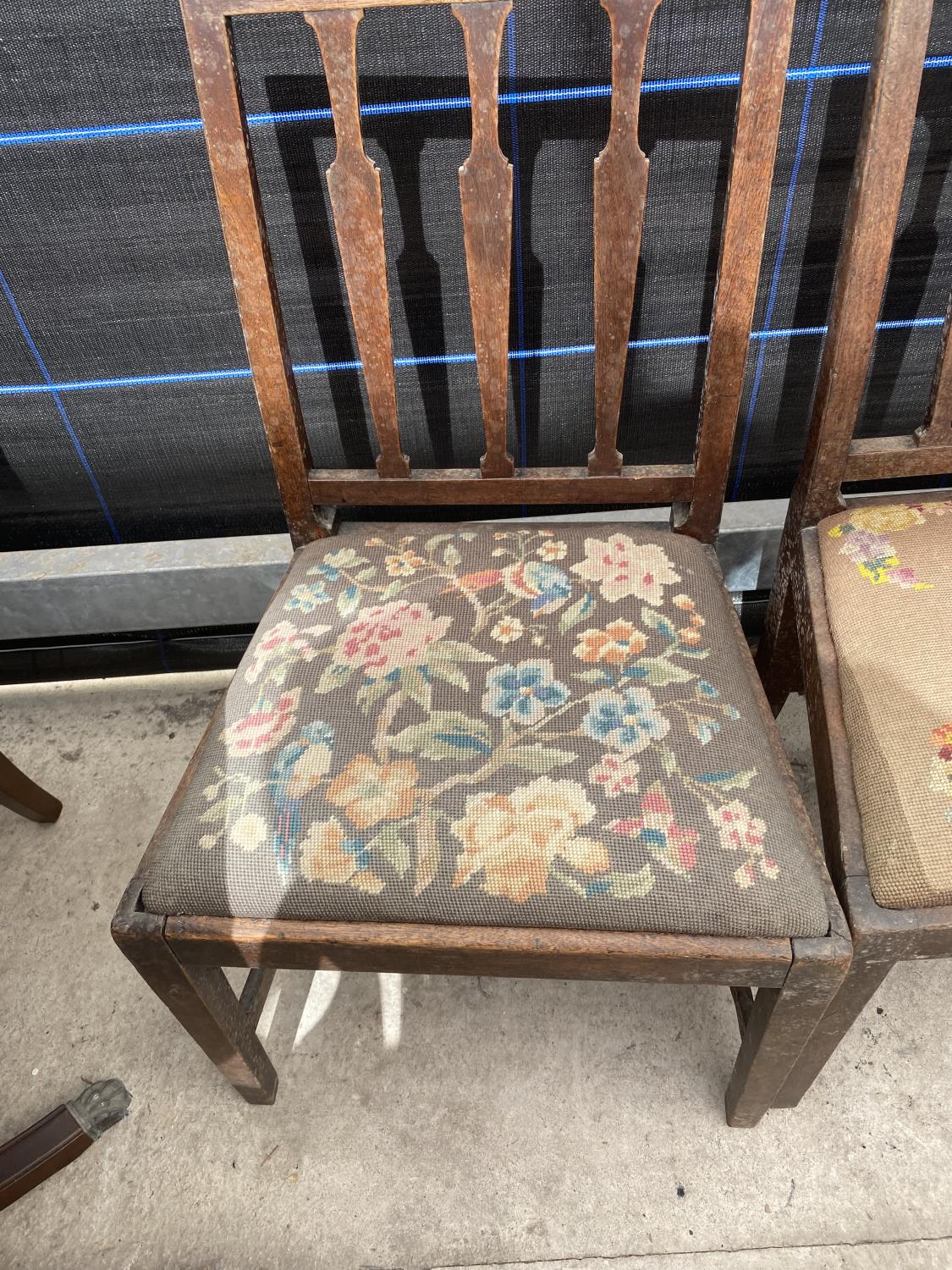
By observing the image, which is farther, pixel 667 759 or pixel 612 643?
pixel 612 643

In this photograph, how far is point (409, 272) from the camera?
1.24m

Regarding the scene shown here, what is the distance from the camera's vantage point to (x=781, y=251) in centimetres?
122

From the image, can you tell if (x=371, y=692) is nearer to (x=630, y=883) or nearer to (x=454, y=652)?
(x=454, y=652)

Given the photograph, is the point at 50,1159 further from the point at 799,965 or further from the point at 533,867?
the point at 799,965

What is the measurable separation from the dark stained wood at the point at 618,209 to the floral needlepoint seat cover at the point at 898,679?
1.11ft

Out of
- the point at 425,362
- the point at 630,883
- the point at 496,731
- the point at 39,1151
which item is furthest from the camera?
the point at 425,362

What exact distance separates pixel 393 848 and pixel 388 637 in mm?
270

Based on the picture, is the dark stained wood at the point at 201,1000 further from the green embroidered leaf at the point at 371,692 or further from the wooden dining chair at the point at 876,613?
the wooden dining chair at the point at 876,613

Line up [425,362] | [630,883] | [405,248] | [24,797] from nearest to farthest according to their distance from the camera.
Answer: [630,883] < [405,248] < [425,362] < [24,797]

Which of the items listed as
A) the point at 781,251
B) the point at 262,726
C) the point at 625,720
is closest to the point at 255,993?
the point at 262,726

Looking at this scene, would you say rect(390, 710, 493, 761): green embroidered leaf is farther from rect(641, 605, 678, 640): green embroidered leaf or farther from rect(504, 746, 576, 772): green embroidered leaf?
rect(641, 605, 678, 640): green embroidered leaf

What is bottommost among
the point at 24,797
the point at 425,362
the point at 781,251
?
→ the point at 24,797

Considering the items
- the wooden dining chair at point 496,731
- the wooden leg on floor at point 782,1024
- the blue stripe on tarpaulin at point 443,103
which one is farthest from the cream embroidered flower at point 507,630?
the blue stripe on tarpaulin at point 443,103

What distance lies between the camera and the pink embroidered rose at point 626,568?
1040 mm
